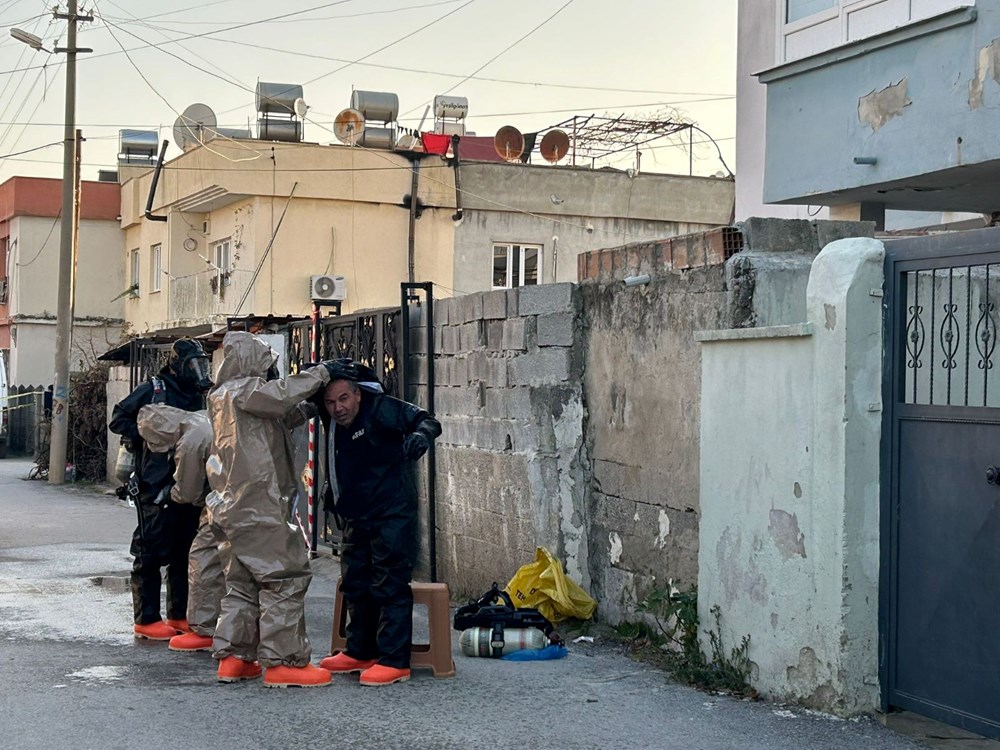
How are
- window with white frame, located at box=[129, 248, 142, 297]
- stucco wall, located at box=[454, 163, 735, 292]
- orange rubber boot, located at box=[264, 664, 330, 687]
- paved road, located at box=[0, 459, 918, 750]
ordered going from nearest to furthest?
paved road, located at box=[0, 459, 918, 750] < orange rubber boot, located at box=[264, 664, 330, 687] < stucco wall, located at box=[454, 163, 735, 292] < window with white frame, located at box=[129, 248, 142, 297]

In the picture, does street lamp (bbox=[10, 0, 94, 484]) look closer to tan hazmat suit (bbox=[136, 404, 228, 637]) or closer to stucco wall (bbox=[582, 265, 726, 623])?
tan hazmat suit (bbox=[136, 404, 228, 637])

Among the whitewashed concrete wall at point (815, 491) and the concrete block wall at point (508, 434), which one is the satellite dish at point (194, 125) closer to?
the concrete block wall at point (508, 434)

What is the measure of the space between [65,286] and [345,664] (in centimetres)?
1804

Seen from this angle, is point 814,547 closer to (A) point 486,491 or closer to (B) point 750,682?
(B) point 750,682

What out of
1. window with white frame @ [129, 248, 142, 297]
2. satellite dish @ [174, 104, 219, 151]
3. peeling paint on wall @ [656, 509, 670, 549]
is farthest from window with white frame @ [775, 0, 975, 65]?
window with white frame @ [129, 248, 142, 297]

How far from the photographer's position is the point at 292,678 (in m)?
6.79

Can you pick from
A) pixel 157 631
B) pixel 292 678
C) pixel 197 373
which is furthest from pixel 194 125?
pixel 292 678

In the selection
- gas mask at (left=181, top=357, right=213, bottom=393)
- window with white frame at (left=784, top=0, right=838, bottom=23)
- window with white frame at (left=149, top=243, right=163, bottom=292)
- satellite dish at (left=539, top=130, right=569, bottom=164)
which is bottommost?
gas mask at (left=181, top=357, right=213, bottom=393)

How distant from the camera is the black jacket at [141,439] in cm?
820

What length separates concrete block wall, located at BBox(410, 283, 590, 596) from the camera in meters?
8.55

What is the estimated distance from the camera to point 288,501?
7039 millimetres

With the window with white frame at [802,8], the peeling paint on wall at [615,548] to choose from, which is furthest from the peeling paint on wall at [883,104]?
the peeling paint on wall at [615,548]

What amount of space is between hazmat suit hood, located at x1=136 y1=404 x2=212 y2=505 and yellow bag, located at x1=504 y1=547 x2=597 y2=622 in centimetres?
205

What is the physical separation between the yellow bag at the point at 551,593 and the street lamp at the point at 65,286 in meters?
15.9
